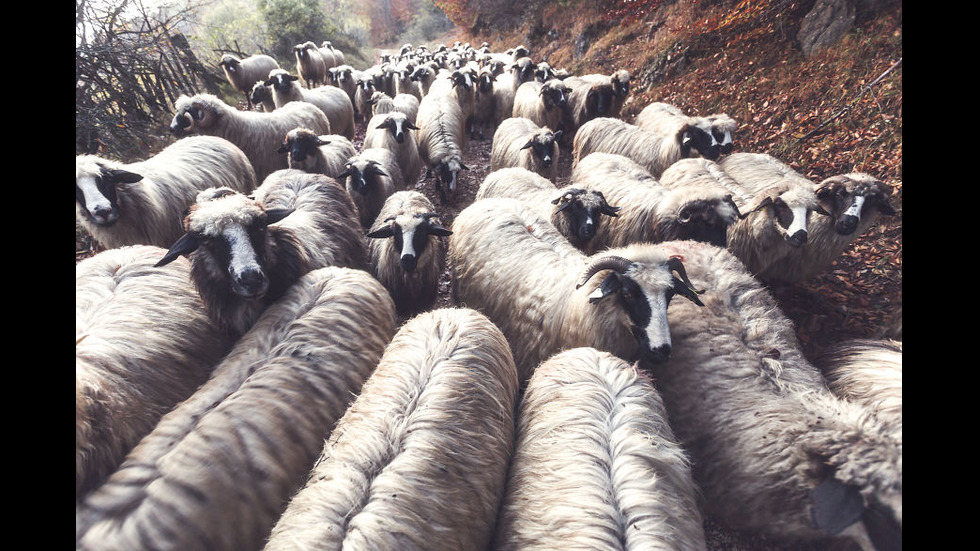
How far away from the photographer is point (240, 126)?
8.02 meters

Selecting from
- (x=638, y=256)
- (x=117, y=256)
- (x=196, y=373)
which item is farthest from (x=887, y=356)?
(x=117, y=256)

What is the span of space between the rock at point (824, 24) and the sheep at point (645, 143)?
14.4 feet

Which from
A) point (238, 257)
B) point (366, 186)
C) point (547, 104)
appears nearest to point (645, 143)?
point (547, 104)

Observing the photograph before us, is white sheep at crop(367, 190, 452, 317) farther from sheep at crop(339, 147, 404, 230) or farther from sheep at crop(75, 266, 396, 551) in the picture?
sheep at crop(339, 147, 404, 230)

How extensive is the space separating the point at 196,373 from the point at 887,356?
5.80 metres

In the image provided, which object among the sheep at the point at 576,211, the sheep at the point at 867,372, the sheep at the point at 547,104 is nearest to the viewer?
the sheep at the point at 867,372

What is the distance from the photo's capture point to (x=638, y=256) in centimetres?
374

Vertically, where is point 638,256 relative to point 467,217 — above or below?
below

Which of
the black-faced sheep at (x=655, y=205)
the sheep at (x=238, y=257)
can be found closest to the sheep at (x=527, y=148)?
the black-faced sheep at (x=655, y=205)

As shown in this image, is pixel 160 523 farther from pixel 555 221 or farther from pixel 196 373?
pixel 555 221

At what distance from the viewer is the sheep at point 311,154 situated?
23.0ft

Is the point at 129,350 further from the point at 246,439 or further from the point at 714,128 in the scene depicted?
the point at 714,128

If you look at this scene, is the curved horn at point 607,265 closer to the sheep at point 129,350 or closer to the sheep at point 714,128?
the sheep at point 129,350

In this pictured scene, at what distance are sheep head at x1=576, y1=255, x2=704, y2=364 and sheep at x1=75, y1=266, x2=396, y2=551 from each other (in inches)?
84.6
